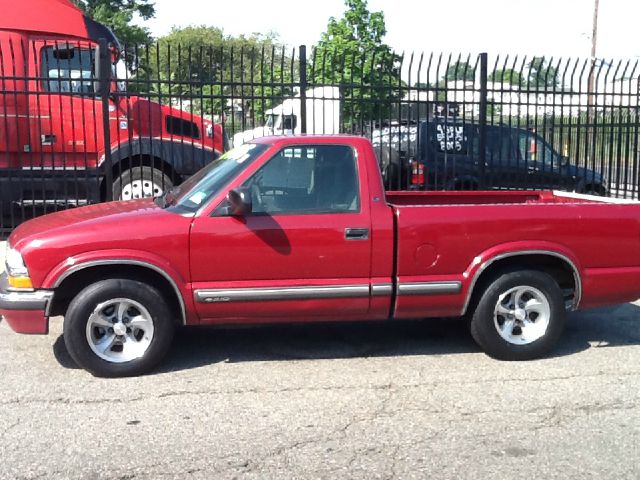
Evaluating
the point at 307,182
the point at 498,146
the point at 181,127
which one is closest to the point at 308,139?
the point at 307,182

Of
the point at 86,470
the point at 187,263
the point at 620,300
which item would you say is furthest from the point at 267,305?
the point at 620,300

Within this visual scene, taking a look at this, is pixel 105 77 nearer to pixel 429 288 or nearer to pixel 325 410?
pixel 429 288

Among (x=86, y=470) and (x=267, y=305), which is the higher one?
(x=267, y=305)

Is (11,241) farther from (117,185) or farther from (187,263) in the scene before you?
(117,185)

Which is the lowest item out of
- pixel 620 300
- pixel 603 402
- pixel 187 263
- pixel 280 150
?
pixel 603 402

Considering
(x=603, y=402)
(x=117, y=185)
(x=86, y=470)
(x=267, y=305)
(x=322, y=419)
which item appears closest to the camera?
(x=86, y=470)

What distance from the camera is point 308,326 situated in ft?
22.2

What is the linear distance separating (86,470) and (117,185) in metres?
7.06

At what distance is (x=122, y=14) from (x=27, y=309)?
3650 centimetres

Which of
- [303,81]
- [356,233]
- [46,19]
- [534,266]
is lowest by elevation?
→ [534,266]

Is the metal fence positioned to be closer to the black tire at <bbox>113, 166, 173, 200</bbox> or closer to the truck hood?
the black tire at <bbox>113, 166, 173, 200</bbox>

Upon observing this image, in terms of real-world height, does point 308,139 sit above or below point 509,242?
above

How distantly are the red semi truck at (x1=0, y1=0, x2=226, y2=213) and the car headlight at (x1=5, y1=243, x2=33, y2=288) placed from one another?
475cm

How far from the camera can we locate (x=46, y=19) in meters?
10.5
